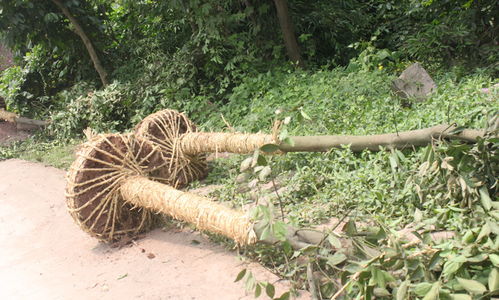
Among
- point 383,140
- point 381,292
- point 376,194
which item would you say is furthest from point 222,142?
point 381,292

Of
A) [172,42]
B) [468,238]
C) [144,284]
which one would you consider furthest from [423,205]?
[172,42]

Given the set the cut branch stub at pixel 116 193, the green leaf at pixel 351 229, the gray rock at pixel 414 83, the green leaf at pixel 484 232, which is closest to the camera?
the green leaf at pixel 484 232

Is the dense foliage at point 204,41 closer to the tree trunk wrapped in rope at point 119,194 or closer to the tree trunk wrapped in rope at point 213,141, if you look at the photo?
the tree trunk wrapped in rope at point 213,141

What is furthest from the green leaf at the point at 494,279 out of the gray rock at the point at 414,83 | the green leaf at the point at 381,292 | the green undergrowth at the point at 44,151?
the green undergrowth at the point at 44,151

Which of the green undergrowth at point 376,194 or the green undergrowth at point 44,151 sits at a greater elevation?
the green undergrowth at point 44,151

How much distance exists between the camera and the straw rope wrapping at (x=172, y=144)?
423 cm

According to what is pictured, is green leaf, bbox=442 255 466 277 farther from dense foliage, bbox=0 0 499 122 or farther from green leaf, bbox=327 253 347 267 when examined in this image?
dense foliage, bbox=0 0 499 122

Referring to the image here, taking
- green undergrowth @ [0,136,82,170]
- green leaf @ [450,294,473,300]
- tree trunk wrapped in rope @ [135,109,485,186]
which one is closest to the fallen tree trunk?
tree trunk wrapped in rope @ [135,109,485,186]

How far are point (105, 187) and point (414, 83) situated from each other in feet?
10.1

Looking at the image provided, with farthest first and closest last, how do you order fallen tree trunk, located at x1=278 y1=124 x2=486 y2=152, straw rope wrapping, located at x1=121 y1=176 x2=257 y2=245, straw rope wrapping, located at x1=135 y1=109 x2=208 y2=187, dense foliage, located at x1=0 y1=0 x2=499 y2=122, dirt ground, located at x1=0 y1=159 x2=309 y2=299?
dense foliage, located at x1=0 y1=0 x2=499 y2=122 < straw rope wrapping, located at x1=135 y1=109 x2=208 y2=187 < fallen tree trunk, located at x1=278 y1=124 x2=486 y2=152 < dirt ground, located at x1=0 y1=159 x2=309 y2=299 < straw rope wrapping, located at x1=121 y1=176 x2=257 y2=245

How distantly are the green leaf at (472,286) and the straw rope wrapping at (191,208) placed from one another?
45.1 inches

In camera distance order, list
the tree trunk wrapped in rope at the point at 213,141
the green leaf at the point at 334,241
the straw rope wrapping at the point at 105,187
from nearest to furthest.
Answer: the green leaf at the point at 334,241, the tree trunk wrapped in rope at the point at 213,141, the straw rope wrapping at the point at 105,187

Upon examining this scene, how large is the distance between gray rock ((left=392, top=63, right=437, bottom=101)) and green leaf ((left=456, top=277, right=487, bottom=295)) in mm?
3110

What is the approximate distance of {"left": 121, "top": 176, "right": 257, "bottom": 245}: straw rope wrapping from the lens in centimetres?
274
